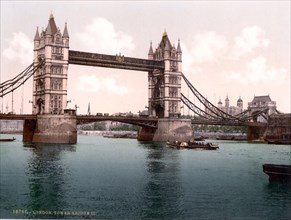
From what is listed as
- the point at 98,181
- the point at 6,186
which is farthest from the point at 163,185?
the point at 6,186

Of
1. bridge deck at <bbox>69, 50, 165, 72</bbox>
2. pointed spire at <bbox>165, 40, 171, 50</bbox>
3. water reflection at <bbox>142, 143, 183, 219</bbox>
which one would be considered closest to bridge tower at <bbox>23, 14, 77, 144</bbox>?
bridge deck at <bbox>69, 50, 165, 72</bbox>

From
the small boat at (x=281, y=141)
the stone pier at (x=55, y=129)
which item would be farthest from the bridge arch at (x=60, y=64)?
the small boat at (x=281, y=141)

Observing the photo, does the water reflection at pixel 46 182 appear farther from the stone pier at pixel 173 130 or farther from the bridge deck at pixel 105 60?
the stone pier at pixel 173 130

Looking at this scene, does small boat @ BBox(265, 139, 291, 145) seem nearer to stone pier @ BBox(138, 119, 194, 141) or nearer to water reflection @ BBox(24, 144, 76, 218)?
stone pier @ BBox(138, 119, 194, 141)

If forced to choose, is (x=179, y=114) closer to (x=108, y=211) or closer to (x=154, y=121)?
(x=154, y=121)

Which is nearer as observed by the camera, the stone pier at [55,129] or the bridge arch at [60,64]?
the stone pier at [55,129]

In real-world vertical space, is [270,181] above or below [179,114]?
below

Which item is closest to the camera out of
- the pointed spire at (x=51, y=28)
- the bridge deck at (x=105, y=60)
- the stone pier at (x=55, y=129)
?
the stone pier at (x=55, y=129)

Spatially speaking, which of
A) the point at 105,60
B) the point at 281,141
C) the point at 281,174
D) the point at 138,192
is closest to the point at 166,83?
the point at 105,60

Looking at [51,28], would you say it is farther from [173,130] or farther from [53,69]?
[173,130]
